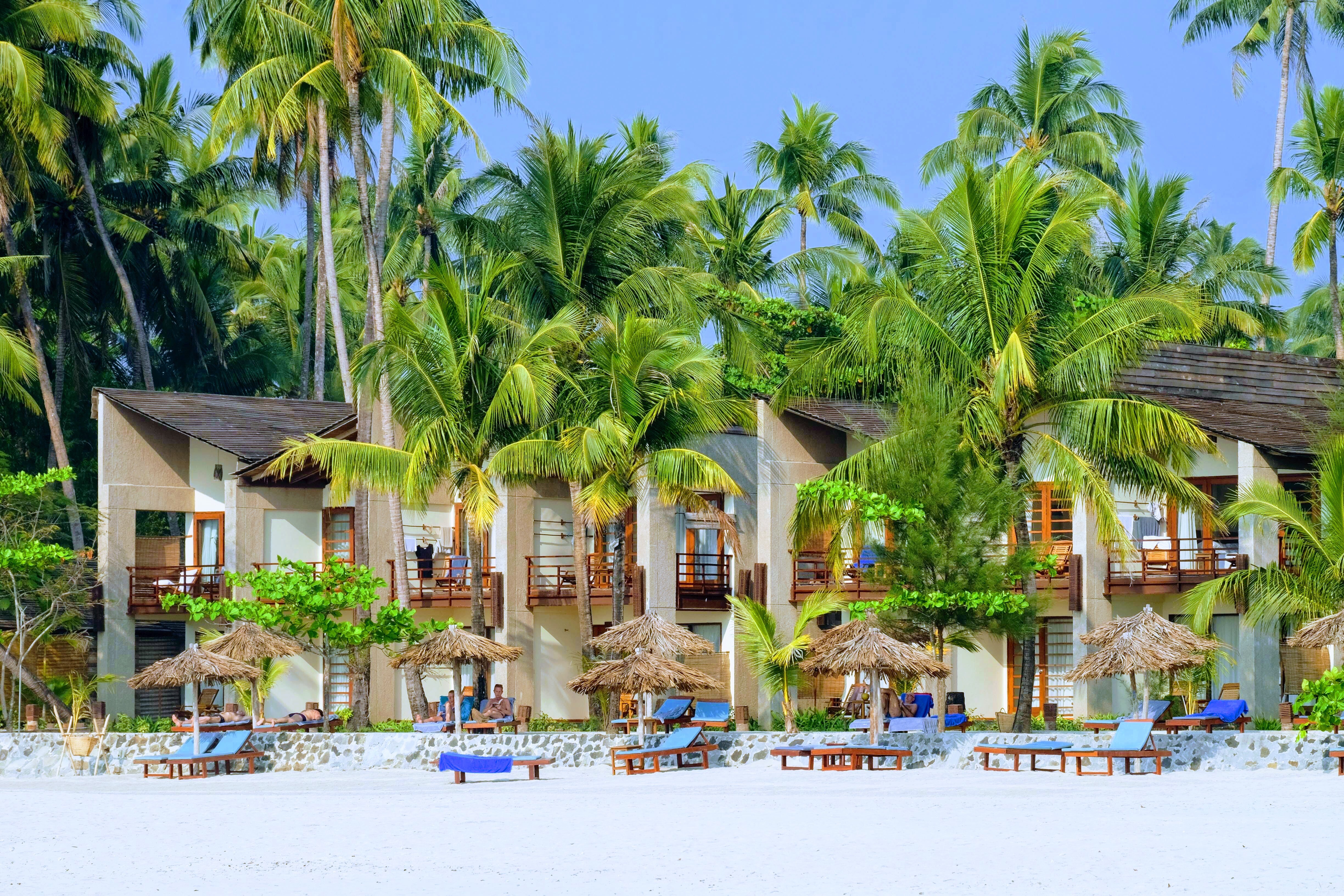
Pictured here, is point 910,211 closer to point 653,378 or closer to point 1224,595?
point 653,378

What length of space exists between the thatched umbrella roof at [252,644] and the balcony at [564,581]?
17.9 feet

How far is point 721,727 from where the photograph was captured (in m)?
27.2

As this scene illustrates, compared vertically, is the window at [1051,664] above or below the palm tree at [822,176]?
below

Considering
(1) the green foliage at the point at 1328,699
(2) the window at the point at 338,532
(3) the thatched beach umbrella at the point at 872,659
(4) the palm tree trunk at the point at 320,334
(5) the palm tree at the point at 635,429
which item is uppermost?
(4) the palm tree trunk at the point at 320,334

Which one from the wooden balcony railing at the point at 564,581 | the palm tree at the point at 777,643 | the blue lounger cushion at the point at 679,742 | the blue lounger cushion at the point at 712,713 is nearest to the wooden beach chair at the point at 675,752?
the blue lounger cushion at the point at 679,742

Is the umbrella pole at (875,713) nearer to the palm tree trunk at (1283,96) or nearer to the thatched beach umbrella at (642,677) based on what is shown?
the thatched beach umbrella at (642,677)

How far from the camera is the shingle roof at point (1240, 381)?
30.0 meters

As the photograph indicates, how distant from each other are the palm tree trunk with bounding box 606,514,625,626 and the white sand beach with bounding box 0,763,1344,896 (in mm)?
6689

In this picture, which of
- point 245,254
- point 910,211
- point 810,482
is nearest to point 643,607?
point 810,482

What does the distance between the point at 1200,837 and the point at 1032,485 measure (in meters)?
11.7

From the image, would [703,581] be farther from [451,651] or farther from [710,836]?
[710,836]

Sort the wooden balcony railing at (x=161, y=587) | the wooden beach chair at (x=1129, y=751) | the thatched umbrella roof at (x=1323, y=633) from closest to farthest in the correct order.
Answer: the wooden beach chair at (x=1129, y=751) → the thatched umbrella roof at (x=1323, y=633) → the wooden balcony railing at (x=161, y=587)

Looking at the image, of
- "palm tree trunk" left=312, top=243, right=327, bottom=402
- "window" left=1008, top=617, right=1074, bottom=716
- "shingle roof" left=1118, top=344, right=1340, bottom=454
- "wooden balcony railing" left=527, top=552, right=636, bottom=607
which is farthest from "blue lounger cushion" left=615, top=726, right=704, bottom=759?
"palm tree trunk" left=312, top=243, right=327, bottom=402

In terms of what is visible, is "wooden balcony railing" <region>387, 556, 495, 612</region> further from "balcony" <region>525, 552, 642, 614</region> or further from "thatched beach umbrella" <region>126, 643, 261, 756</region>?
"thatched beach umbrella" <region>126, 643, 261, 756</region>
